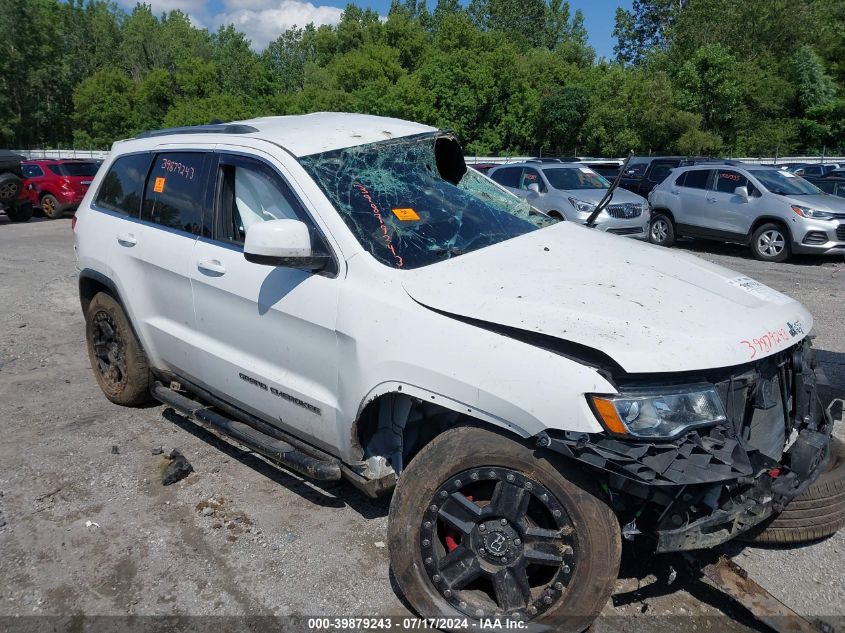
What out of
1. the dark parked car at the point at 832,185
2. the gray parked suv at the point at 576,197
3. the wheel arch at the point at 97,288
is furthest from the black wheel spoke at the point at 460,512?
the dark parked car at the point at 832,185

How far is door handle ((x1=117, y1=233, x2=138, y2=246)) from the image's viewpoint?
14.3ft

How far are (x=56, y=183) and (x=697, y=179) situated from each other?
17408 millimetres

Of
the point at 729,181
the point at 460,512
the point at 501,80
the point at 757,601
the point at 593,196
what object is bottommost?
the point at 757,601

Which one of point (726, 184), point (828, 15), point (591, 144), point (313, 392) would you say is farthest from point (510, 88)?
point (313, 392)

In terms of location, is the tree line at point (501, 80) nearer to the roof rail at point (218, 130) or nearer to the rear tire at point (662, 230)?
the rear tire at point (662, 230)

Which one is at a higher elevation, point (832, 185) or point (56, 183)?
point (832, 185)

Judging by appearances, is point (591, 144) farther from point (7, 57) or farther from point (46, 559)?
point (7, 57)

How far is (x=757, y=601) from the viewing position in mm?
2684

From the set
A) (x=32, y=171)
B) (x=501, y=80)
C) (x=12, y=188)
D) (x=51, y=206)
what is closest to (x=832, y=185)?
(x=12, y=188)

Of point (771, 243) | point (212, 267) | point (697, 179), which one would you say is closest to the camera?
point (212, 267)

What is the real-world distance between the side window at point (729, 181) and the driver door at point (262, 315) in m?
11.9

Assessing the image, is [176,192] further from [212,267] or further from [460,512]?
[460,512]

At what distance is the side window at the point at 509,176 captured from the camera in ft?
49.0

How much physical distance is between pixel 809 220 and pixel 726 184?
6.21 ft
